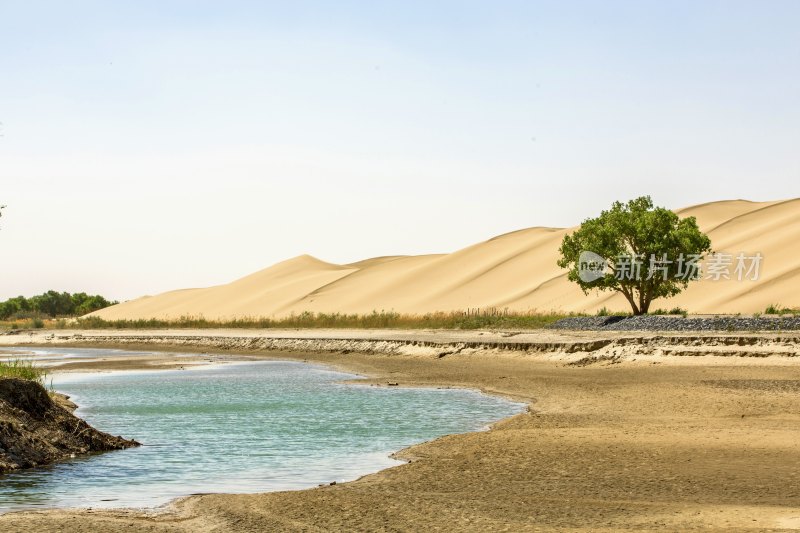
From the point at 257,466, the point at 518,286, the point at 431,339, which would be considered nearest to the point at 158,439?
the point at 257,466

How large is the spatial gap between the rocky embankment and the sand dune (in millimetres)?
63886

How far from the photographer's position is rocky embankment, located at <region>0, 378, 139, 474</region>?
16172 mm

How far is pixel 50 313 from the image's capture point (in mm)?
137625

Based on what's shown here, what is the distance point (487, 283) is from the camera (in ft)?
383

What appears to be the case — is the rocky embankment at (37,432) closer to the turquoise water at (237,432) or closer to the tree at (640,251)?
the turquoise water at (237,432)

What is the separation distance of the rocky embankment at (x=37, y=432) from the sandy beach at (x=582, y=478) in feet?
14.2

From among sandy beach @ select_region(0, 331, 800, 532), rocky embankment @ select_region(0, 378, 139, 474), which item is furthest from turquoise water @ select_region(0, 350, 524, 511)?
sandy beach @ select_region(0, 331, 800, 532)

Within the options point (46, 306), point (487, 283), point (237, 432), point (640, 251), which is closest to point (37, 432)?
point (237, 432)

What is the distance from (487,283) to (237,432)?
97.1m

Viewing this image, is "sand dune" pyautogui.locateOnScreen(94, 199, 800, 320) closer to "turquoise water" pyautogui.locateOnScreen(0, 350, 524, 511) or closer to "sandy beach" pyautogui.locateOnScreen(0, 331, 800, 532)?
"turquoise water" pyautogui.locateOnScreen(0, 350, 524, 511)

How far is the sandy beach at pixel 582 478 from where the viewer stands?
37.1 feet

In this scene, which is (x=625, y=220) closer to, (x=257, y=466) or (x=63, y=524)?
(x=257, y=466)

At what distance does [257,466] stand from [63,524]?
499 centimetres

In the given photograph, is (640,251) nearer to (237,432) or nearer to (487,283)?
(237,432)
